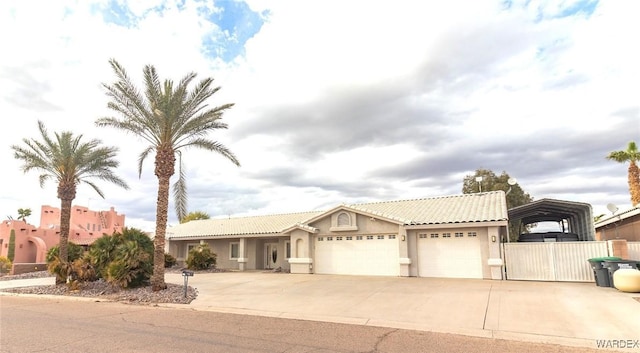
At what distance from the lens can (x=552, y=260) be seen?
17141 millimetres

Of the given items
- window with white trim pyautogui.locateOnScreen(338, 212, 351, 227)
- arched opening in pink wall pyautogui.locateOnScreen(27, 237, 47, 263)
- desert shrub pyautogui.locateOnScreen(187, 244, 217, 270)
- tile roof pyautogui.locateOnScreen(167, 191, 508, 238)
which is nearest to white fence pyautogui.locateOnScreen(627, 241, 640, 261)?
tile roof pyautogui.locateOnScreen(167, 191, 508, 238)

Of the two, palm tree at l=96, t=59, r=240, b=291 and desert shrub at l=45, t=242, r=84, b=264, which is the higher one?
palm tree at l=96, t=59, r=240, b=291

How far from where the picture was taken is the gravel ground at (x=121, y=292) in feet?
45.3

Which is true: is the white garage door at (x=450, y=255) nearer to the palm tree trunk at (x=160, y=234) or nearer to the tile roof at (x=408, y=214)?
the tile roof at (x=408, y=214)

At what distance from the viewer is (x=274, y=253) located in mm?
28609

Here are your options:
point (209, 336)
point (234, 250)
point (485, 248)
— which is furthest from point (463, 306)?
point (234, 250)

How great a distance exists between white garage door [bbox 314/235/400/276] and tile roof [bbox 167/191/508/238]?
56.8 inches

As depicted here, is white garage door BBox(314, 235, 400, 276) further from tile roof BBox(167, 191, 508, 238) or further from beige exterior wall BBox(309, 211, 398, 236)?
tile roof BBox(167, 191, 508, 238)

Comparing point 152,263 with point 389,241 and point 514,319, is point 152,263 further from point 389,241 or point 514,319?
point 514,319

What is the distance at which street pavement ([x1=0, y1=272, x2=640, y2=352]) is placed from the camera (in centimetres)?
829

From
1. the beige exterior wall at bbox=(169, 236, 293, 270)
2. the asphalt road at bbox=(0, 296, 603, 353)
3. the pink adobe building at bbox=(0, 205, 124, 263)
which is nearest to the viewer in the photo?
the asphalt road at bbox=(0, 296, 603, 353)

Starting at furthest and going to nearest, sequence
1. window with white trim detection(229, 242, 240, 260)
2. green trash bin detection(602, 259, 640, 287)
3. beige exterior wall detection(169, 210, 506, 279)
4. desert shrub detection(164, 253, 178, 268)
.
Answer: window with white trim detection(229, 242, 240, 260) < desert shrub detection(164, 253, 178, 268) < beige exterior wall detection(169, 210, 506, 279) < green trash bin detection(602, 259, 640, 287)

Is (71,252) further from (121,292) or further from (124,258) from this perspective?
(121,292)

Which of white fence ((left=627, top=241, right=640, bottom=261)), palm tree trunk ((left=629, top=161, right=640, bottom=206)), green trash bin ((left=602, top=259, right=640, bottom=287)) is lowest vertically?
green trash bin ((left=602, top=259, right=640, bottom=287))
